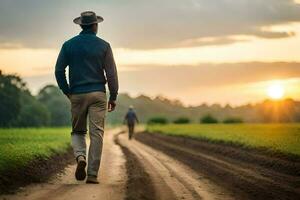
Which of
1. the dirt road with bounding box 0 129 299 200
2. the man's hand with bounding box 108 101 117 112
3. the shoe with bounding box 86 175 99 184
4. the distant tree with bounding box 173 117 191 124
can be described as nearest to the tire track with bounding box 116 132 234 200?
the dirt road with bounding box 0 129 299 200

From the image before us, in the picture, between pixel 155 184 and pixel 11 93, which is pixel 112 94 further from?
pixel 11 93

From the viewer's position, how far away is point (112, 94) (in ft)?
32.5

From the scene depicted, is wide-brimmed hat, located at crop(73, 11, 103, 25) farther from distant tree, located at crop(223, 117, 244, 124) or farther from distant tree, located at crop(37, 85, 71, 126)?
distant tree, located at crop(37, 85, 71, 126)

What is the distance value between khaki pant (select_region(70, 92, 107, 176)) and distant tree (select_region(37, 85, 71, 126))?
105240 mm

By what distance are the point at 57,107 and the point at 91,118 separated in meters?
116

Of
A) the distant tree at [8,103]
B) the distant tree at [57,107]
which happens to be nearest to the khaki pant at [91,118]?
the distant tree at [8,103]

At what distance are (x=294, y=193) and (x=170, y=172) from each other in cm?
354

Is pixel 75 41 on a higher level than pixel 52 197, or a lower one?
higher

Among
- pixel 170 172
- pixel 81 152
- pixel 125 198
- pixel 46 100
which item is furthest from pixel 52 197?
pixel 46 100

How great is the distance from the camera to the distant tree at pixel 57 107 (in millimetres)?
119312

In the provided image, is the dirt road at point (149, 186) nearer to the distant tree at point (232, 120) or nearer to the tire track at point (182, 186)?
the tire track at point (182, 186)

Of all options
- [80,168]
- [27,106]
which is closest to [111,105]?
[80,168]

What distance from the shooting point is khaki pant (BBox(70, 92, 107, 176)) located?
31.8 ft

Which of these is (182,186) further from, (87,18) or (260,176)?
(87,18)
